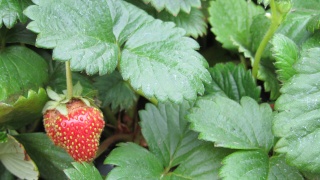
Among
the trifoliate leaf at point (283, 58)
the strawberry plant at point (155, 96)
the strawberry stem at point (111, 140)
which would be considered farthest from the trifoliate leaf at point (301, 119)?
the strawberry stem at point (111, 140)

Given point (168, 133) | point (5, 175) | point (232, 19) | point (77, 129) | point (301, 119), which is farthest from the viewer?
point (232, 19)

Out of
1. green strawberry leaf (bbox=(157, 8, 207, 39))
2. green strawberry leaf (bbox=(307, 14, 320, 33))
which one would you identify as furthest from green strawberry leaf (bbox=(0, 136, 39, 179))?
green strawberry leaf (bbox=(307, 14, 320, 33))

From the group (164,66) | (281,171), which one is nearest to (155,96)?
(164,66)

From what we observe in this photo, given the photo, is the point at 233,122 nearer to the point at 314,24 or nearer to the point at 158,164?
the point at 158,164

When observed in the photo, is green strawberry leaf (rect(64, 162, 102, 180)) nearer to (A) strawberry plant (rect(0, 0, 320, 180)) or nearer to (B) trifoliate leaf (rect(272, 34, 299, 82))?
(A) strawberry plant (rect(0, 0, 320, 180))

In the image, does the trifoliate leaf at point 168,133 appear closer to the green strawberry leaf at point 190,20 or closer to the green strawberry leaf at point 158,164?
the green strawberry leaf at point 158,164

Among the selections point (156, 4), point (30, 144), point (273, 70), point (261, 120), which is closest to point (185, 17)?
point (156, 4)
